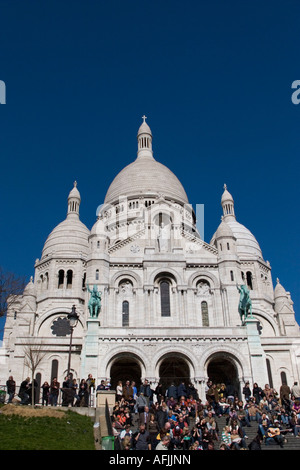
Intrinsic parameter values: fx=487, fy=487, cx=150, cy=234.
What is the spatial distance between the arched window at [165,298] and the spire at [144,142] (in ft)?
110

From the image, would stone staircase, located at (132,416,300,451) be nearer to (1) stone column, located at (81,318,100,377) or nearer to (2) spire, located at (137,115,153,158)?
(1) stone column, located at (81,318,100,377)

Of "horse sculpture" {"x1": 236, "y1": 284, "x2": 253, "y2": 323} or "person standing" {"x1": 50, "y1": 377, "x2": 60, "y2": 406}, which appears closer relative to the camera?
"person standing" {"x1": 50, "y1": 377, "x2": 60, "y2": 406}

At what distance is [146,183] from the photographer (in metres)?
59.3

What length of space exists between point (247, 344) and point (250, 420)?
1209 centimetres

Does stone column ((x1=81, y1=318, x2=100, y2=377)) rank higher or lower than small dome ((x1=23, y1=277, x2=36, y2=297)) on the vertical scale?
lower

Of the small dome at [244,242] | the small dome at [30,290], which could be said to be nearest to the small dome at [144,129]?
the small dome at [244,242]

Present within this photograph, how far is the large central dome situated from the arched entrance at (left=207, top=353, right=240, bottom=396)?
25.8 meters

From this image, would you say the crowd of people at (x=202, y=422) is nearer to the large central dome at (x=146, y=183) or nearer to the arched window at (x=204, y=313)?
the arched window at (x=204, y=313)

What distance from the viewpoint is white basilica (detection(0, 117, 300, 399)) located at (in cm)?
3306

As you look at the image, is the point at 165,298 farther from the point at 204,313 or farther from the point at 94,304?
the point at 94,304

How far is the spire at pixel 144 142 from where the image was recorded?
7088cm

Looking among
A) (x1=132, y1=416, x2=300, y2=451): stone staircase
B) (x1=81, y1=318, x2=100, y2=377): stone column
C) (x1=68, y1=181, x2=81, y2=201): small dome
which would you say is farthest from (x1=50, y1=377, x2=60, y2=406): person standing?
(x1=68, y1=181, x2=81, y2=201): small dome

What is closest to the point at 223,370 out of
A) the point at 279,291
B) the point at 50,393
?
the point at 279,291

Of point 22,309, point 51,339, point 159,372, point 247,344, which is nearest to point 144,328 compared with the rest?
point 159,372
